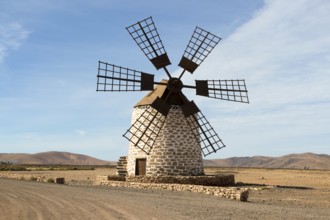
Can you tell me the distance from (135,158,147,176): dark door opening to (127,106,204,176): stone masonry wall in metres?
0.31

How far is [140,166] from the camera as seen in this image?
2458cm

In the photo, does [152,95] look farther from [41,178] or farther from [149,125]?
[41,178]

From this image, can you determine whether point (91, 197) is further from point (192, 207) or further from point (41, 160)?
point (41, 160)

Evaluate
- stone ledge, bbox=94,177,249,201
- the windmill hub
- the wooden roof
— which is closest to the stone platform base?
stone ledge, bbox=94,177,249,201

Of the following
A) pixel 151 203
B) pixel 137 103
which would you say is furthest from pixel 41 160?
pixel 151 203

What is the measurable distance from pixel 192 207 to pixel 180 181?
935 cm

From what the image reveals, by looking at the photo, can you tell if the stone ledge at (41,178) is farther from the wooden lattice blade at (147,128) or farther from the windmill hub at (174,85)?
the windmill hub at (174,85)

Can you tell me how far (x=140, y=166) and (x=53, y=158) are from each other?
159 m

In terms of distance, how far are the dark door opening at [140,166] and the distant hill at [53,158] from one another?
139079 millimetres

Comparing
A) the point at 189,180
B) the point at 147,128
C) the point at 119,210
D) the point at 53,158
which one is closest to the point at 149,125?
the point at 147,128

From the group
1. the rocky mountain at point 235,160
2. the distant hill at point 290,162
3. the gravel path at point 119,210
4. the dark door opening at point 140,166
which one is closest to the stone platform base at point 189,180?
the dark door opening at point 140,166

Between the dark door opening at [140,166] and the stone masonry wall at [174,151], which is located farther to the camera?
the dark door opening at [140,166]

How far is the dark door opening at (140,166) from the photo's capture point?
2431 cm

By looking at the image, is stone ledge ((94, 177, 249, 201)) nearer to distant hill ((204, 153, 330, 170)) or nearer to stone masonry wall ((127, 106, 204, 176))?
stone masonry wall ((127, 106, 204, 176))
